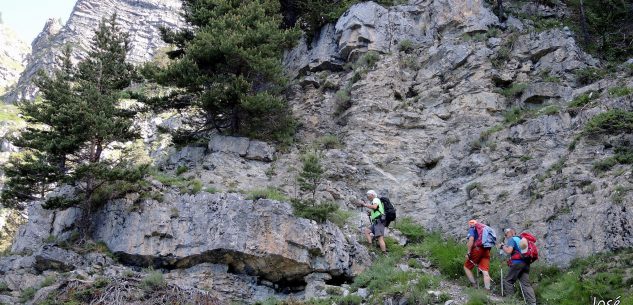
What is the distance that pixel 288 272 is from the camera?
14.7m

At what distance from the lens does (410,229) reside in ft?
55.8

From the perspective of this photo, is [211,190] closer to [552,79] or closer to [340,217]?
[340,217]

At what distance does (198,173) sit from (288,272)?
235 inches

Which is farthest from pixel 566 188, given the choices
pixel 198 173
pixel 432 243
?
pixel 198 173

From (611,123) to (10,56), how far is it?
128746 millimetres

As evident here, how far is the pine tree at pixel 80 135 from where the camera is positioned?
1661cm

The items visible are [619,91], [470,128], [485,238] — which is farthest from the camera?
[470,128]

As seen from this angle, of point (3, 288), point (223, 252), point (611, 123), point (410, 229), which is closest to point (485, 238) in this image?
point (410, 229)

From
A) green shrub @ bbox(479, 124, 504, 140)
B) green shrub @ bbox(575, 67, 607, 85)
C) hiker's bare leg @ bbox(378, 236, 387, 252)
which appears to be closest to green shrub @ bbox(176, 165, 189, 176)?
hiker's bare leg @ bbox(378, 236, 387, 252)

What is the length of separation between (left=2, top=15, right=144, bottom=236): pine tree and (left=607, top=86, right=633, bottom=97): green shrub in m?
14.5

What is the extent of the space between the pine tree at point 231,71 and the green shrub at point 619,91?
11.5 m

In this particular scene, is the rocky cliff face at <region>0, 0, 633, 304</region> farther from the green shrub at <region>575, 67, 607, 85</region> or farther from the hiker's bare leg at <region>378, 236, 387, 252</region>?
the hiker's bare leg at <region>378, 236, 387, 252</region>

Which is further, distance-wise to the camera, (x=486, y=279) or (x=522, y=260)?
(x=486, y=279)

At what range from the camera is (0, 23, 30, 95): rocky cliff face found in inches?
4151
